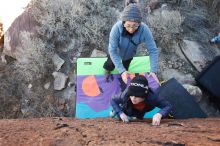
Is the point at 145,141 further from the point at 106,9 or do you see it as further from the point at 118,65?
the point at 106,9

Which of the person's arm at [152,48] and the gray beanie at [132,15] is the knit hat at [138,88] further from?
the person's arm at [152,48]

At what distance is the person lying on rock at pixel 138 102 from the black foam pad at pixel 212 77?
1.96 meters

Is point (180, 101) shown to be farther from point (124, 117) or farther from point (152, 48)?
point (124, 117)

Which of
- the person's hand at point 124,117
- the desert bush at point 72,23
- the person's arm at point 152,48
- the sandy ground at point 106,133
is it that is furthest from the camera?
the desert bush at point 72,23

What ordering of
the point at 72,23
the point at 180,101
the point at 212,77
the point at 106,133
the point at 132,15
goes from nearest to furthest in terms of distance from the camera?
the point at 106,133, the point at 132,15, the point at 180,101, the point at 212,77, the point at 72,23

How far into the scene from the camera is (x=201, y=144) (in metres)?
2.86

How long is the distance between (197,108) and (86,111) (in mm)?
1412

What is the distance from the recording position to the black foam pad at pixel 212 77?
5512mm

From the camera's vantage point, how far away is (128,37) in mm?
4117

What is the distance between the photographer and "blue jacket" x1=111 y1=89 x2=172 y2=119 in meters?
3.71

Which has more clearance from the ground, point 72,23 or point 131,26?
point 72,23

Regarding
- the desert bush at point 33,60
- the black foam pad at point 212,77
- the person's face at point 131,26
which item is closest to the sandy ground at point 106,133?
the person's face at point 131,26

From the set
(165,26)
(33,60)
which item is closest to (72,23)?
(33,60)

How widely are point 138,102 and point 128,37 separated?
0.79 m
